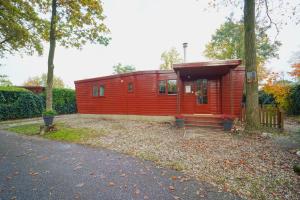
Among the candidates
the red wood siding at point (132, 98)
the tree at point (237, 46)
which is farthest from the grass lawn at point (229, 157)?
the tree at point (237, 46)

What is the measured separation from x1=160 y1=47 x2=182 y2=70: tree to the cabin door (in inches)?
970

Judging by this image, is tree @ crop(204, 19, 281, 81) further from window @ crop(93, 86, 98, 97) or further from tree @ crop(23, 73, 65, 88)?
tree @ crop(23, 73, 65, 88)

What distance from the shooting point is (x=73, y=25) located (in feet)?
22.4

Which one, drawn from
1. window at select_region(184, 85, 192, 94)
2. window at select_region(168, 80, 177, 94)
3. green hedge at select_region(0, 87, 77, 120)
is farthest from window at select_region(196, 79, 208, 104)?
green hedge at select_region(0, 87, 77, 120)

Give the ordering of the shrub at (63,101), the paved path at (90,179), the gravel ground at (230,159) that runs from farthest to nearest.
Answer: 1. the shrub at (63,101)
2. the gravel ground at (230,159)
3. the paved path at (90,179)

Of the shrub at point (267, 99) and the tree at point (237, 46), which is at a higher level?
the tree at point (237, 46)

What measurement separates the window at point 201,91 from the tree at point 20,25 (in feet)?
29.4

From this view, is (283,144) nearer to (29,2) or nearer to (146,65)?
(29,2)

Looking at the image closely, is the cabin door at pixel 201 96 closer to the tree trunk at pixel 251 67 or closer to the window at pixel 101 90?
the tree trunk at pixel 251 67

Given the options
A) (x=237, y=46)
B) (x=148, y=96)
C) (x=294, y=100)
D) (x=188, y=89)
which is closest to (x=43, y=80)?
(x=148, y=96)

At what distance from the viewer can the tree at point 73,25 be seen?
689 cm

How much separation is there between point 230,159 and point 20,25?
40.7ft

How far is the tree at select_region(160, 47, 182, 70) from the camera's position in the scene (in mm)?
33375

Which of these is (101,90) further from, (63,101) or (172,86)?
(172,86)
